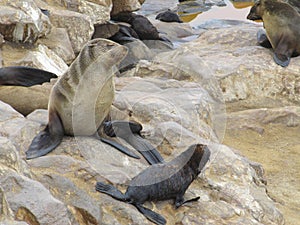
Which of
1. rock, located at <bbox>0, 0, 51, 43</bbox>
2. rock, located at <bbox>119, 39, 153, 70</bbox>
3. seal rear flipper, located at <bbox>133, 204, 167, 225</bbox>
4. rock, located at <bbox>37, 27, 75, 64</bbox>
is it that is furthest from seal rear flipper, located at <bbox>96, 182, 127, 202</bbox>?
rock, located at <bbox>119, 39, 153, 70</bbox>

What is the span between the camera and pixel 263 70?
32.4ft

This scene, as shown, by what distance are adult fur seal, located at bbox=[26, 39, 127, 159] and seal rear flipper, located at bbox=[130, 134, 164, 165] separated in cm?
32

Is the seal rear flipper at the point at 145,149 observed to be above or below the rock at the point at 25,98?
above

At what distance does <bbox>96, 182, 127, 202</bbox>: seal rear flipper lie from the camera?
13.3 ft

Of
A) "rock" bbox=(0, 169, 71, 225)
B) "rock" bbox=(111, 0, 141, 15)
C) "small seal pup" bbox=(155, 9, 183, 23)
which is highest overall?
"rock" bbox=(0, 169, 71, 225)

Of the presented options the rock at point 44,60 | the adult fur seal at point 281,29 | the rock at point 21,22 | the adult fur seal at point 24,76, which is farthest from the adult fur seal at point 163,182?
the adult fur seal at point 281,29

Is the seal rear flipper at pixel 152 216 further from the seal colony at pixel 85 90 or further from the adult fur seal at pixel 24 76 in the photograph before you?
the adult fur seal at pixel 24 76

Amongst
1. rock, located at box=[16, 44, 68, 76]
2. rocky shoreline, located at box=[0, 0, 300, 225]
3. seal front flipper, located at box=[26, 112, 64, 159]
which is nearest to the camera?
rocky shoreline, located at box=[0, 0, 300, 225]

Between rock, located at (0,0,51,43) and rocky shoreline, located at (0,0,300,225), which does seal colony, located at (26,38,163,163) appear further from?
rock, located at (0,0,51,43)

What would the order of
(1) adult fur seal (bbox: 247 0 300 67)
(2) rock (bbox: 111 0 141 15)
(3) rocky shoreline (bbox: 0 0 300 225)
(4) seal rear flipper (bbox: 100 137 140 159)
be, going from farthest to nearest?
(2) rock (bbox: 111 0 141 15) < (1) adult fur seal (bbox: 247 0 300 67) < (4) seal rear flipper (bbox: 100 137 140 159) < (3) rocky shoreline (bbox: 0 0 300 225)

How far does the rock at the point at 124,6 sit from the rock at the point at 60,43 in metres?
4.03

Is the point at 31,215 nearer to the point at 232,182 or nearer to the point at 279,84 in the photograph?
the point at 232,182

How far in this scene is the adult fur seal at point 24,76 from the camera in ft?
18.5

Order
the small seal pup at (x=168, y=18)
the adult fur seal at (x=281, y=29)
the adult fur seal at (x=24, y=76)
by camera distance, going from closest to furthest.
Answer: the adult fur seal at (x=24, y=76), the adult fur seal at (x=281, y=29), the small seal pup at (x=168, y=18)
